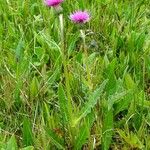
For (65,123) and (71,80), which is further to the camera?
(71,80)

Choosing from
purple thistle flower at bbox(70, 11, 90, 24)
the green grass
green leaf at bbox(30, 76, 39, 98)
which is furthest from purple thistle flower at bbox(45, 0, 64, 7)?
green leaf at bbox(30, 76, 39, 98)

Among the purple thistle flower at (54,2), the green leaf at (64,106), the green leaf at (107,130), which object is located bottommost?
the green leaf at (107,130)

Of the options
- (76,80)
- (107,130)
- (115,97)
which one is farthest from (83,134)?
(76,80)

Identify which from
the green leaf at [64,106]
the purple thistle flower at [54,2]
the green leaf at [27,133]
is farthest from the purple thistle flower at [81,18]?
the green leaf at [27,133]

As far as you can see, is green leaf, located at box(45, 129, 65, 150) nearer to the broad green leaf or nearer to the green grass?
the green grass

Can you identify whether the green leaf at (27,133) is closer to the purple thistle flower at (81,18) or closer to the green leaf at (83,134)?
the green leaf at (83,134)

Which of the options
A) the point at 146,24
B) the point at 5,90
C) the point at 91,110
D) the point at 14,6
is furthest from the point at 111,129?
the point at 14,6

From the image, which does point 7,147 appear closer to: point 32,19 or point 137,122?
point 137,122

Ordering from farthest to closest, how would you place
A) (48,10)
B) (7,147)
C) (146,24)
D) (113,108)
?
(48,10) → (146,24) → (113,108) → (7,147)
